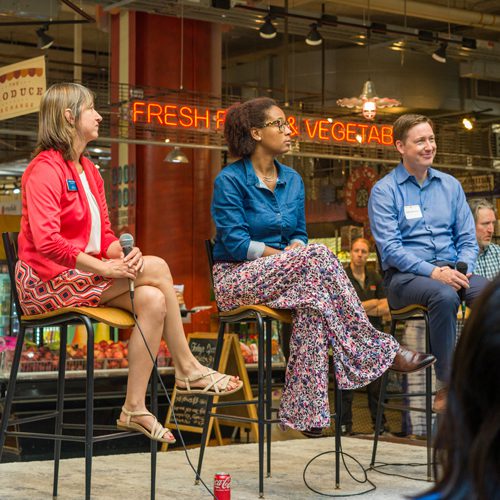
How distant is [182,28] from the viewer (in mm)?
9273

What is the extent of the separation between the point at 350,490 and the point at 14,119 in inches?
167

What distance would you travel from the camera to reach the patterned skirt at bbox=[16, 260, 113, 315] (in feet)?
10.2

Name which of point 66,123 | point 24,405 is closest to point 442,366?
point 66,123

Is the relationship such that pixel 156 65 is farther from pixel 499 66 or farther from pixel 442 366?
pixel 442 366

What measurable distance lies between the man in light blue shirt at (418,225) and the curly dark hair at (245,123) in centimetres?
61

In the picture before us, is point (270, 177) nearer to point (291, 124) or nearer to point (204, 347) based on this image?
point (204, 347)

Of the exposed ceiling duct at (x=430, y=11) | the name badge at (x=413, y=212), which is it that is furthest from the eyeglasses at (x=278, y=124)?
the exposed ceiling duct at (x=430, y=11)

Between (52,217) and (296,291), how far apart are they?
915 mm

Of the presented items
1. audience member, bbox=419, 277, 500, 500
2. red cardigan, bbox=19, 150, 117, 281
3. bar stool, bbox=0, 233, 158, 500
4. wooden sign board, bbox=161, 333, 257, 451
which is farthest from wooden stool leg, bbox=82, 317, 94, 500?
wooden sign board, bbox=161, 333, 257, 451

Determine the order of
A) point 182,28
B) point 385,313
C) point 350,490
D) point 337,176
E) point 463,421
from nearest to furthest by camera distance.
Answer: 1. point 463,421
2. point 350,490
3. point 385,313
4. point 182,28
5. point 337,176

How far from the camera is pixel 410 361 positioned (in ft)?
11.6

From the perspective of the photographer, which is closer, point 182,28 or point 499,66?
point 182,28

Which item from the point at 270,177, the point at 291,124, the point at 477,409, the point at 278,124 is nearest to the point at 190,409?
the point at 291,124

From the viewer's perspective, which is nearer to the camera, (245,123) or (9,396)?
(9,396)
